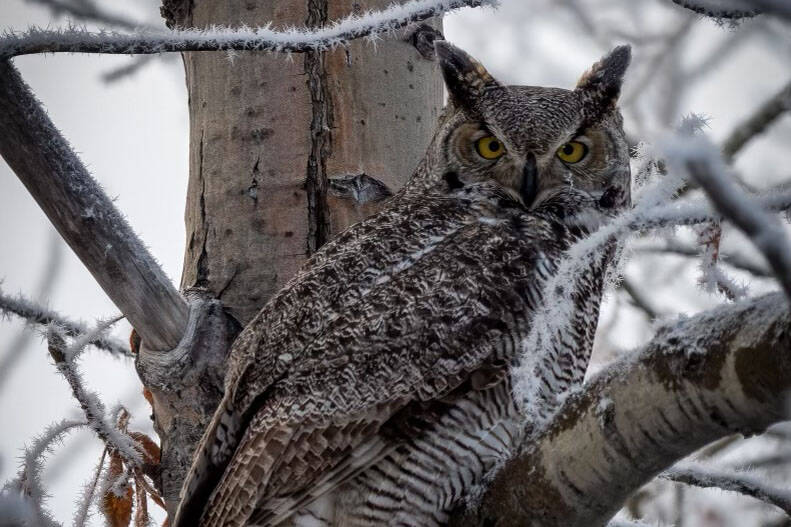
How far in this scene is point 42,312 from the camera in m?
1.90

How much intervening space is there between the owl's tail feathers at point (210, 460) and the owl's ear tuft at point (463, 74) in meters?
0.99

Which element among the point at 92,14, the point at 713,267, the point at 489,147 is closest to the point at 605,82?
the point at 489,147

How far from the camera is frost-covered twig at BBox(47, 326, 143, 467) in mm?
1809

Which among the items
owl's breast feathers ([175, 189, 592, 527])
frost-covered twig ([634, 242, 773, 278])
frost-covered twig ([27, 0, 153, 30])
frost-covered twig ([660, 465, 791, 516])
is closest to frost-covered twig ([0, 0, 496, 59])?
frost-covered twig ([27, 0, 153, 30])

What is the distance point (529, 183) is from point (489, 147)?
0.60 feet

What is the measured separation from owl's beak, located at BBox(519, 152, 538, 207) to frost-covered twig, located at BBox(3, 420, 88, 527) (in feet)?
3.67

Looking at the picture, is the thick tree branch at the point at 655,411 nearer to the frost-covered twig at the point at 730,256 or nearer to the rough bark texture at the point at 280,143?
the rough bark texture at the point at 280,143

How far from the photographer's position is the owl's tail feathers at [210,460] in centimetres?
188

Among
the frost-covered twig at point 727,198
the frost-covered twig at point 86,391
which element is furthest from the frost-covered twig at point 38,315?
the frost-covered twig at point 727,198

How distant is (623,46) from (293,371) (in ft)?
4.11

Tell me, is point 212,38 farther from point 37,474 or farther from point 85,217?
point 37,474

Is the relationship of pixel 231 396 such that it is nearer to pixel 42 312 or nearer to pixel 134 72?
pixel 42 312

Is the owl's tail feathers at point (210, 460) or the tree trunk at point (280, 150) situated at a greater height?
the tree trunk at point (280, 150)

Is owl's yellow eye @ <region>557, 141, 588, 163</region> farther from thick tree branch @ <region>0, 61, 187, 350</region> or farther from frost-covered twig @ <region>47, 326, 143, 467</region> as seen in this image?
frost-covered twig @ <region>47, 326, 143, 467</region>
